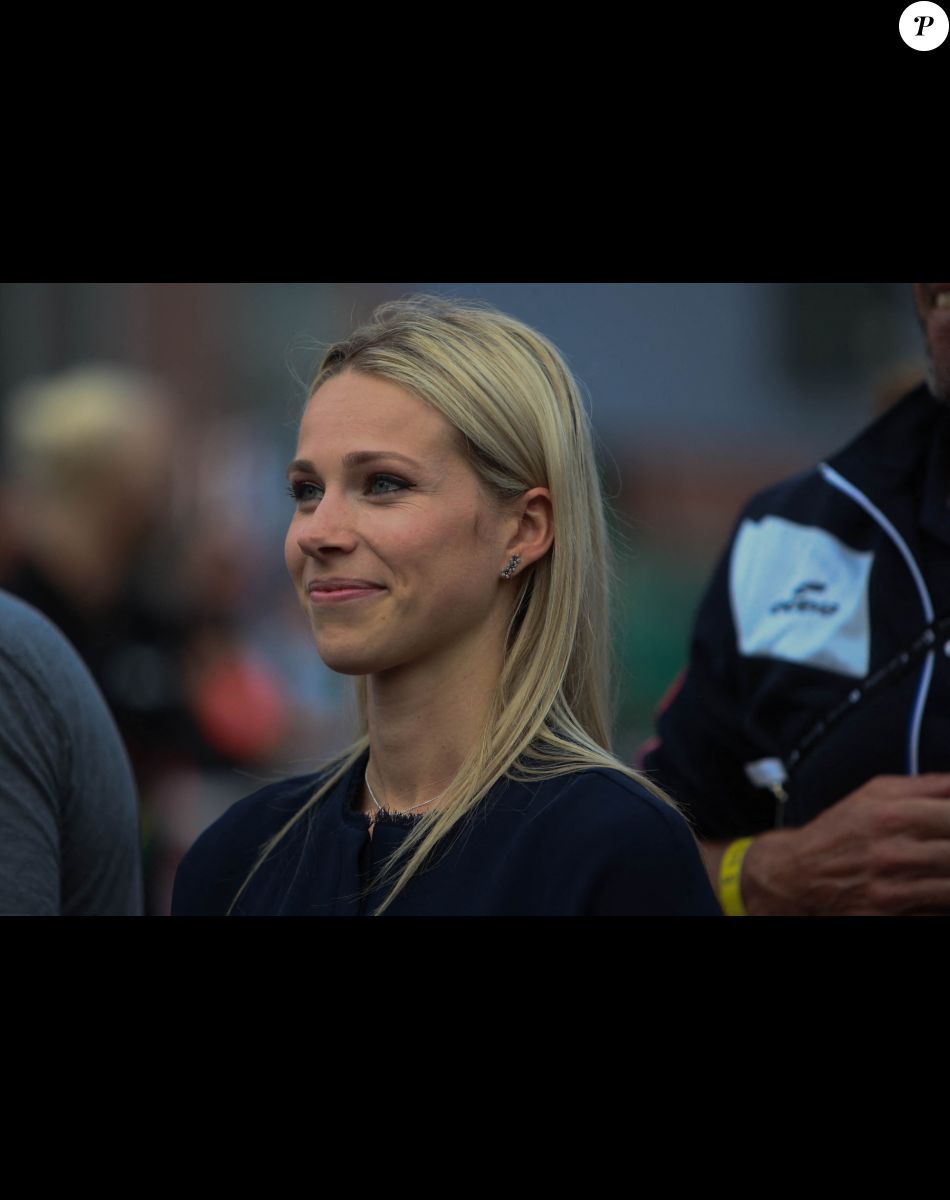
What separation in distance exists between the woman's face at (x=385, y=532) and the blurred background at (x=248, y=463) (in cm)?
38

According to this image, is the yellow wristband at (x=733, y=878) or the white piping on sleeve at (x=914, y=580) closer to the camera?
the white piping on sleeve at (x=914, y=580)

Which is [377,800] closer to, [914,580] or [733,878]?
[733,878]

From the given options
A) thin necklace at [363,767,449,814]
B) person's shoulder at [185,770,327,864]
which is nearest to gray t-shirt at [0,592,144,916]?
person's shoulder at [185,770,327,864]

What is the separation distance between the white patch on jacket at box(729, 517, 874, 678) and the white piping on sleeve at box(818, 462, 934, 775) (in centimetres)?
6

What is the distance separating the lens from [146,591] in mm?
4789

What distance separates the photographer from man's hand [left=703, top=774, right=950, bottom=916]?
220cm

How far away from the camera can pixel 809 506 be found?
2.66 m

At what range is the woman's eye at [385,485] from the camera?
5.92 feet

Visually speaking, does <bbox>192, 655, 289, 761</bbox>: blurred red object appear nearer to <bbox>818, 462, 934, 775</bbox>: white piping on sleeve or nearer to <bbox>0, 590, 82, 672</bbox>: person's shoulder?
<bbox>0, 590, 82, 672</bbox>: person's shoulder

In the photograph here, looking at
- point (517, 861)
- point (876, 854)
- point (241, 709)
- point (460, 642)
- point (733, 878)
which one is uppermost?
point (460, 642)

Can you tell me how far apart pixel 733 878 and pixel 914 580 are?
57 cm

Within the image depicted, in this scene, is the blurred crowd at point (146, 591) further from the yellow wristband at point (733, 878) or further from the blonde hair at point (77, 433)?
the yellow wristband at point (733, 878)

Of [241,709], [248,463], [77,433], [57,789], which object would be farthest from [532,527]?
[248,463]

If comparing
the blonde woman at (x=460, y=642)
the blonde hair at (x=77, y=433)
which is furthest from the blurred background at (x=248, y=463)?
the blonde woman at (x=460, y=642)
